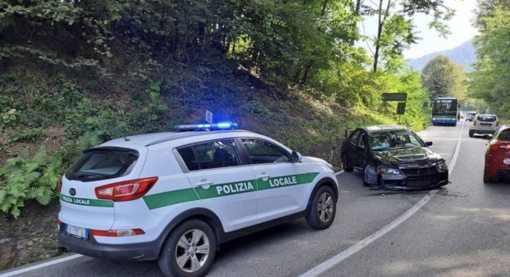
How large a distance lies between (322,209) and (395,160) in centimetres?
315

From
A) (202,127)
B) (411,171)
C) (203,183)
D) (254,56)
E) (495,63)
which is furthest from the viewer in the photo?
(495,63)

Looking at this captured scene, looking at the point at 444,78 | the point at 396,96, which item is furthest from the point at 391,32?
the point at 444,78

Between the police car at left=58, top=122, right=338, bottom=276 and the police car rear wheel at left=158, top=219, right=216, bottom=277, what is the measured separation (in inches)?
0.4

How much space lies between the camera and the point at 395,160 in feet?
26.3

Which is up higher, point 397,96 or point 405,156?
point 397,96

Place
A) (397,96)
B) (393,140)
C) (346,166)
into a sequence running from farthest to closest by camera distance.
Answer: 1. (397,96)
2. (346,166)
3. (393,140)

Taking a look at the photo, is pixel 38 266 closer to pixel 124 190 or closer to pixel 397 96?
pixel 124 190

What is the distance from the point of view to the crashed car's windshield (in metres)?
9.05

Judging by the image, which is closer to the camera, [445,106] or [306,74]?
[306,74]

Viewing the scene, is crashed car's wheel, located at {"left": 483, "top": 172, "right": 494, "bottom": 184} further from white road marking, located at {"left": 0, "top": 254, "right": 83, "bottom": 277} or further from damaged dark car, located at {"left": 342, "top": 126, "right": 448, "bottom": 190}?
white road marking, located at {"left": 0, "top": 254, "right": 83, "bottom": 277}

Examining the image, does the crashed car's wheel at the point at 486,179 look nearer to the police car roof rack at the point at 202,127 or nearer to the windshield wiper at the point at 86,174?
the police car roof rack at the point at 202,127

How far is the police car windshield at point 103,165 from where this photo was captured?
3803mm

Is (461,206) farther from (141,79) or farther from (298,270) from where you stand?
(141,79)

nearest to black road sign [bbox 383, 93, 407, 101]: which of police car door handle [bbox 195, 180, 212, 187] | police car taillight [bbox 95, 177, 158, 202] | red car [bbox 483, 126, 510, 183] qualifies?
red car [bbox 483, 126, 510, 183]
